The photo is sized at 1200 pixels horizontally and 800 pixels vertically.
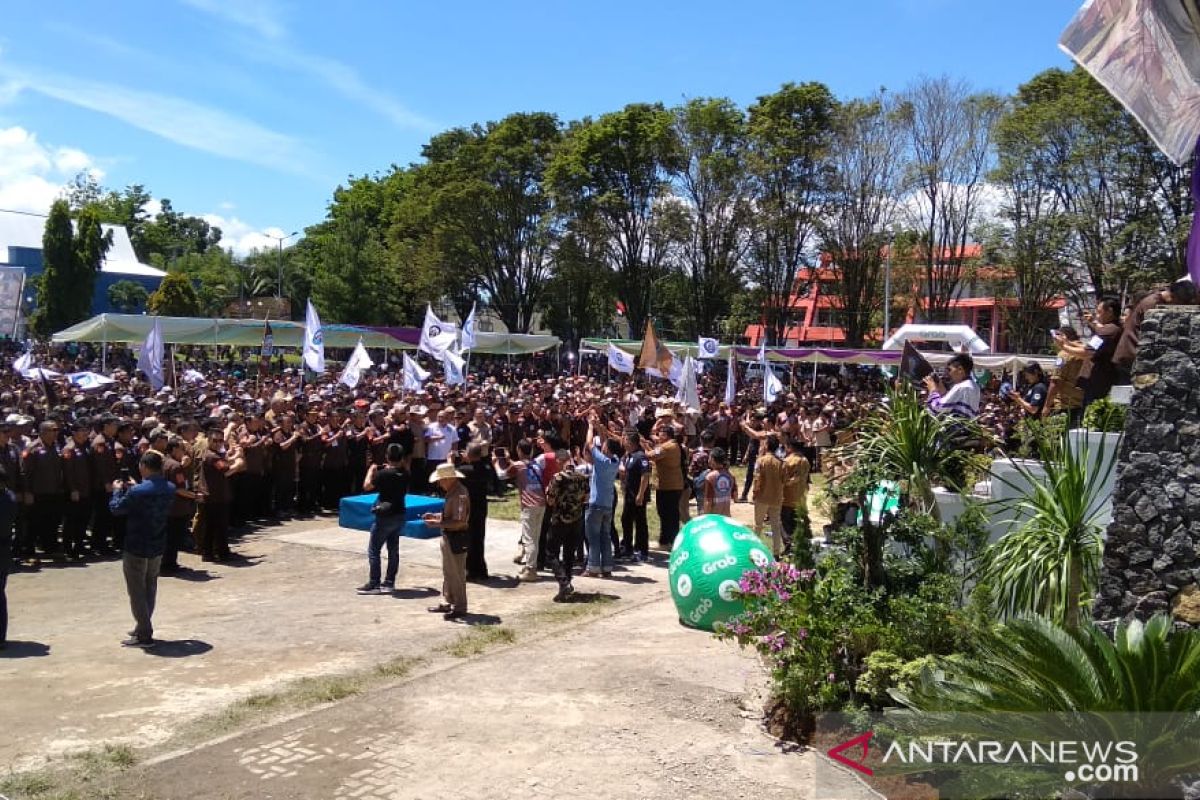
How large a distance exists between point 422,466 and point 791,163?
32750mm

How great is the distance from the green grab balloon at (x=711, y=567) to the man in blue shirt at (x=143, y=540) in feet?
16.7

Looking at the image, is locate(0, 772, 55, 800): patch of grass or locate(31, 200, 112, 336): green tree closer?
locate(0, 772, 55, 800): patch of grass

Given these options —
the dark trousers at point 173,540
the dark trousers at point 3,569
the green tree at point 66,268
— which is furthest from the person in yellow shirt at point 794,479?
the green tree at point 66,268

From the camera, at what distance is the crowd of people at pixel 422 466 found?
1019 cm

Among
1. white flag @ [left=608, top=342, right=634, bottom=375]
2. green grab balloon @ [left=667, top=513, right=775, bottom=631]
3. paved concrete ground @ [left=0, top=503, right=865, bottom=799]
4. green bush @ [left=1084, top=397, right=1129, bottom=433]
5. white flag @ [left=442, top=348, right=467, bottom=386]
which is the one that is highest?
white flag @ [left=608, top=342, right=634, bottom=375]

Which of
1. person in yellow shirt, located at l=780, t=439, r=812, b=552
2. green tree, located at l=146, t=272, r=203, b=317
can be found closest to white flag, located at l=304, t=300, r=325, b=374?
person in yellow shirt, located at l=780, t=439, r=812, b=552

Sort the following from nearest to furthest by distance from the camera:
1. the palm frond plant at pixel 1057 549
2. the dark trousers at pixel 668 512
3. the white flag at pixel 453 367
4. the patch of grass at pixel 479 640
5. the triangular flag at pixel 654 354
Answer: the palm frond plant at pixel 1057 549 < the patch of grass at pixel 479 640 < the dark trousers at pixel 668 512 < the white flag at pixel 453 367 < the triangular flag at pixel 654 354

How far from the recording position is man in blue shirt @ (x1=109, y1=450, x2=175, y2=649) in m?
8.88

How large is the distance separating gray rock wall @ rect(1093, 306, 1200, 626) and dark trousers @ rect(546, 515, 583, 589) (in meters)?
6.33

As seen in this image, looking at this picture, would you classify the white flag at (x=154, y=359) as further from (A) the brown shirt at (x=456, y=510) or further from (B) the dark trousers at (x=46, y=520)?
(A) the brown shirt at (x=456, y=510)

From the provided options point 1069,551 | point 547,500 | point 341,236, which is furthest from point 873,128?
point 1069,551

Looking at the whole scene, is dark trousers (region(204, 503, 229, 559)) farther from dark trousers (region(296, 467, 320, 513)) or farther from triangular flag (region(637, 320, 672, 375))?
triangular flag (region(637, 320, 672, 375))

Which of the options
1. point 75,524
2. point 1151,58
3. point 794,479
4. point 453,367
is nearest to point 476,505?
point 794,479

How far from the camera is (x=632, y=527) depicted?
541 inches
